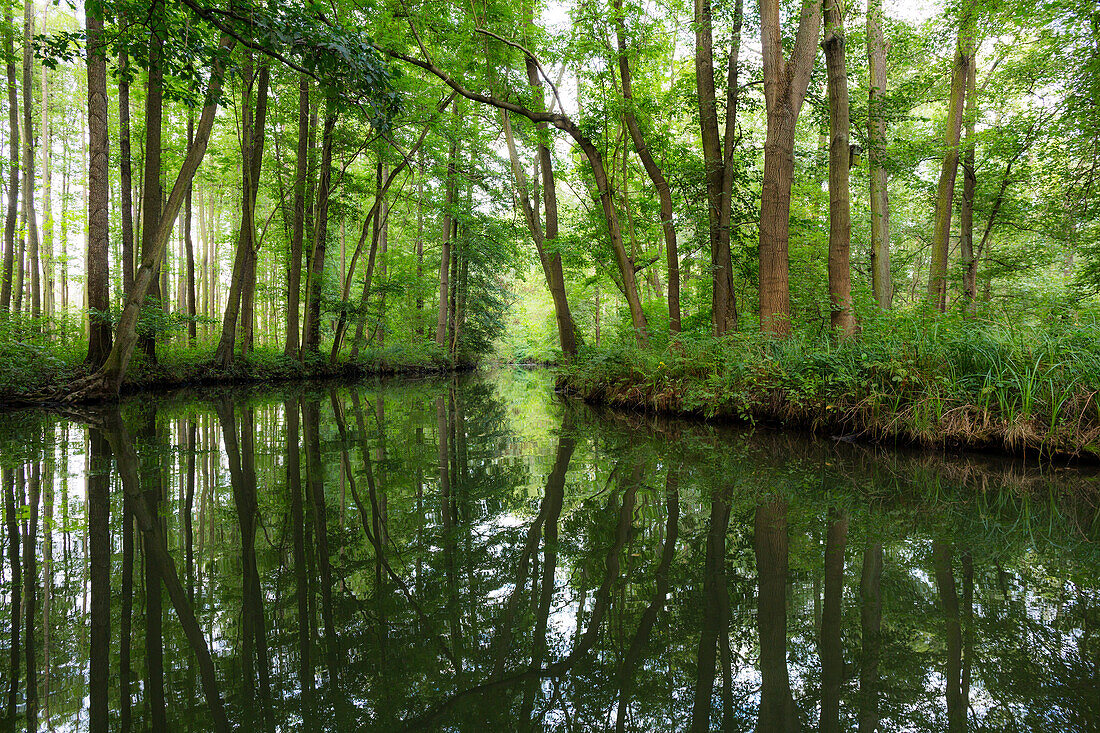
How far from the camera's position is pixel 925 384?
5.16m

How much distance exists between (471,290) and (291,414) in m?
17.5

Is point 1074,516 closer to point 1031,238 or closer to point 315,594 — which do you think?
point 315,594

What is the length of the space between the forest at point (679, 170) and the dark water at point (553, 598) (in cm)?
214

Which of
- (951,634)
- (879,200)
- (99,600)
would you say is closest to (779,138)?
(879,200)

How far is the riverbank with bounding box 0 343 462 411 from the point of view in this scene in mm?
8594

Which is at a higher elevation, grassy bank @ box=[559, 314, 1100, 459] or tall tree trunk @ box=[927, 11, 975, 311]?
tall tree trunk @ box=[927, 11, 975, 311]

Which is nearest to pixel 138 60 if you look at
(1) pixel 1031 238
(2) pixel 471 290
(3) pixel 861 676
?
(3) pixel 861 676

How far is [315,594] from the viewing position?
7.23 feet

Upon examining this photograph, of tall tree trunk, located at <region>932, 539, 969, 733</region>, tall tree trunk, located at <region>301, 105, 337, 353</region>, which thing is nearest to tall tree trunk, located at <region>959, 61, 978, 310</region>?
tall tree trunk, located at <region>932, 539, 969, 733</region>

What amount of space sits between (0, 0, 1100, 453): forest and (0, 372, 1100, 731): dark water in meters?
2.14

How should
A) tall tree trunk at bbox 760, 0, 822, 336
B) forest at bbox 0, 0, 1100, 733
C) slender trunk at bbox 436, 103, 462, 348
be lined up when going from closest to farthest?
forest at bbox 0, 0, 1100, 733 → tall tree trunk at bbox 760, 0, 822, 336 → slender trunk at bbox 436, 103, 462, 348

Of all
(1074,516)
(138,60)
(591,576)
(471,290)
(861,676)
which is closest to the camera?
(861,676)

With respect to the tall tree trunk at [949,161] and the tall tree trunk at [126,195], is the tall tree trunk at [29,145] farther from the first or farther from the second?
the tall tree trunk at [949,161]

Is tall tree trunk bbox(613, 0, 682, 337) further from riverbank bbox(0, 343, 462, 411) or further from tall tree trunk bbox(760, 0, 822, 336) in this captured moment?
riverbank bbox(0, 343, 462, 411)
